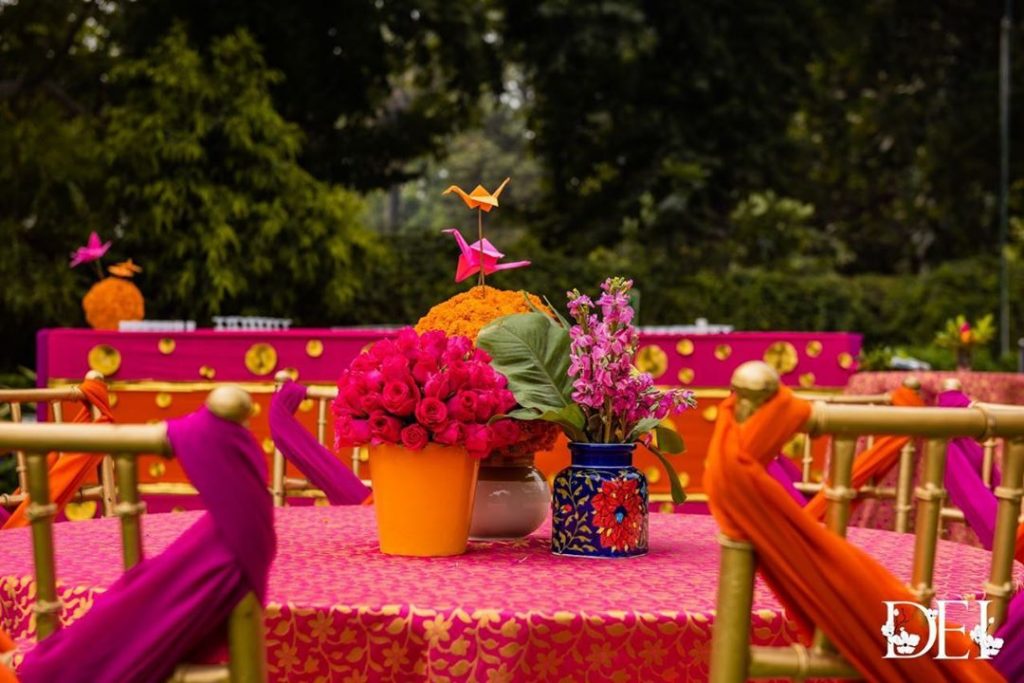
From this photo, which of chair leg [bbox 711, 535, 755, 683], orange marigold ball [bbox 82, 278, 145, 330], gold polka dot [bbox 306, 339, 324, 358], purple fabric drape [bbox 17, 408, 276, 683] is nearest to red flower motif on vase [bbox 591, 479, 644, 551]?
chair leg [bbox 711, 535, 755, 683]

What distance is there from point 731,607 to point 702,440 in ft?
12.0

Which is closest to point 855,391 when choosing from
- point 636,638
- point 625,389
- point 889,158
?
point 625,389

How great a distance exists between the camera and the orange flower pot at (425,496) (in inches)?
74.4

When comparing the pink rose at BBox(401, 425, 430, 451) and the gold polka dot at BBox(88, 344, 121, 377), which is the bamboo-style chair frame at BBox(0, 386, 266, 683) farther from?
the gold polka dot at BBox(88, 344, 121, 377)

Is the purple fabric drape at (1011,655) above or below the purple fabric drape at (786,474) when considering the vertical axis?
above

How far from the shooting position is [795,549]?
3.81 ft

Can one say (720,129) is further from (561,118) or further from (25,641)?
(25,641)

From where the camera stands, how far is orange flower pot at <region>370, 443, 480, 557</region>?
189 centimetres

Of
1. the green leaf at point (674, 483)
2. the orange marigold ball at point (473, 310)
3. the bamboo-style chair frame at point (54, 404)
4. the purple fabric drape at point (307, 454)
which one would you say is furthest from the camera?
the purple fabric drape at point (307, 454)

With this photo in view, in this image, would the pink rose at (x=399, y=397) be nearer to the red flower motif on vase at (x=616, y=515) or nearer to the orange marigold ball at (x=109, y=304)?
the red flower motif on vase at (x=616, y=515)

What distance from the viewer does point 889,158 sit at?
20.0 m

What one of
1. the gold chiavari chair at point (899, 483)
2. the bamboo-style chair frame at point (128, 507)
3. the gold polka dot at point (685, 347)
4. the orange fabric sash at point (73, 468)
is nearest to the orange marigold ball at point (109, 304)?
the gold polka dot at point (685, 347)

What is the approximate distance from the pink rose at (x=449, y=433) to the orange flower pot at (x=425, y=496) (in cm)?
2

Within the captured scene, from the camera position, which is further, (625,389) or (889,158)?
(889,158)
